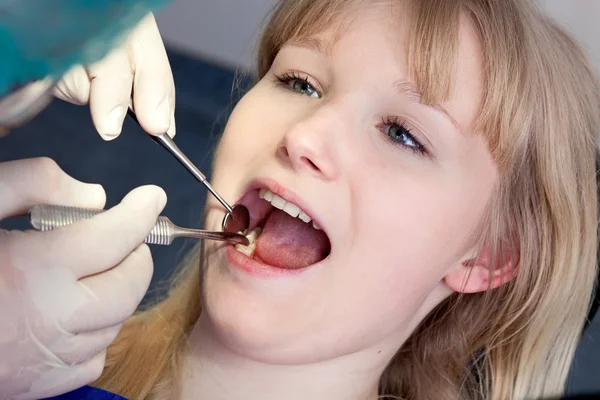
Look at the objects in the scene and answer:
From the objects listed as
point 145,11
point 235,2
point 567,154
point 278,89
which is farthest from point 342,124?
point 235,2

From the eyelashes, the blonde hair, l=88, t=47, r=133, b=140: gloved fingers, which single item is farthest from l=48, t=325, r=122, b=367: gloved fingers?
the eyelashes

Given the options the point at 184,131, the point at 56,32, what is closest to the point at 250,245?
the point at 56,32

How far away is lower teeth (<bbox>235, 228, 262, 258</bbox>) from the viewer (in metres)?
Result: 1.16

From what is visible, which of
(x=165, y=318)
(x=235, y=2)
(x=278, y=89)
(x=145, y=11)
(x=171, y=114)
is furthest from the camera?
(x=235, y=2)

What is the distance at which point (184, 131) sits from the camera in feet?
8.16

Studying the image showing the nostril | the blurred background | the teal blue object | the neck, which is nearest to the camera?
the teal blue object

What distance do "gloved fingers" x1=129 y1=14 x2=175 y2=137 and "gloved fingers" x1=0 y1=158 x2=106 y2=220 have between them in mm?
100

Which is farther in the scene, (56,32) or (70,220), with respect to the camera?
(70,220)

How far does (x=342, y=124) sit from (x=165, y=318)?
60cm

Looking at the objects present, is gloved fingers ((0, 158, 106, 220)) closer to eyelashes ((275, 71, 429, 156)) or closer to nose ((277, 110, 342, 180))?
nose ((277, 110, 342, 180))

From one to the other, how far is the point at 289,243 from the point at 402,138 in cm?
23

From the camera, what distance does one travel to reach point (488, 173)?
115 centimetres

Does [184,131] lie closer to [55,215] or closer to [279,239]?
[279,239]

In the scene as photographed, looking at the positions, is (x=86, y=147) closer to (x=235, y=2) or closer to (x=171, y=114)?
(x=235, y=2)
